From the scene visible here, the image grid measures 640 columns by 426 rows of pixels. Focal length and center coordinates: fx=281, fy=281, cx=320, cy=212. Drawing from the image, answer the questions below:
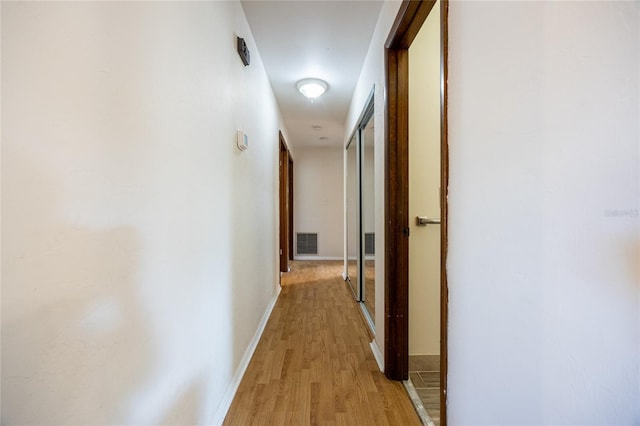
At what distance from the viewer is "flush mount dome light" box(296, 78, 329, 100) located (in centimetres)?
289

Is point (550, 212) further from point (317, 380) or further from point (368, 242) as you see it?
point (368, 242)

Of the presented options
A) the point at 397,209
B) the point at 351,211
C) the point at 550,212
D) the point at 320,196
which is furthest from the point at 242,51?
the point at 320,196

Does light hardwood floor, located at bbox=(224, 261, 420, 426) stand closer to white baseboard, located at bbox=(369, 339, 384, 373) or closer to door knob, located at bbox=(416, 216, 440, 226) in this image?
white baseboard, located at bbox=(369, 339, 384, 373)

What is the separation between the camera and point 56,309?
548 millimetres

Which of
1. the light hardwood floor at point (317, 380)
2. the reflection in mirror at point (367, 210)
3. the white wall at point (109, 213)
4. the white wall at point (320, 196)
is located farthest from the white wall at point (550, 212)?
the white wall at point (320, 196)

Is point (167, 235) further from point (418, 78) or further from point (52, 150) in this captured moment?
point (418, 78)

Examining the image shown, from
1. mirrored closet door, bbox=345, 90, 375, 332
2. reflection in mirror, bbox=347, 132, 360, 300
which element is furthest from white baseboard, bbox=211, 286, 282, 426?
reflection in mirror, bbox=347, 132, 360, 300

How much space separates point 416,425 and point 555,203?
1.33 metres

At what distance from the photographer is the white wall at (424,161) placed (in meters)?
1.87

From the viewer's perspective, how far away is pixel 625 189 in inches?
17.0

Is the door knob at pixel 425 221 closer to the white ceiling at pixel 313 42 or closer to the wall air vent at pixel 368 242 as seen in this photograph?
the wall air vent at pixel 368 242

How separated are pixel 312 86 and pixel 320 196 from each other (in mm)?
3471

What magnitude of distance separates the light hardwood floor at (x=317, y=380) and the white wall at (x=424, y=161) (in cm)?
56

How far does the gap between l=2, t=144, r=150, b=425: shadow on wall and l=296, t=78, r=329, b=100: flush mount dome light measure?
8.59 feet
